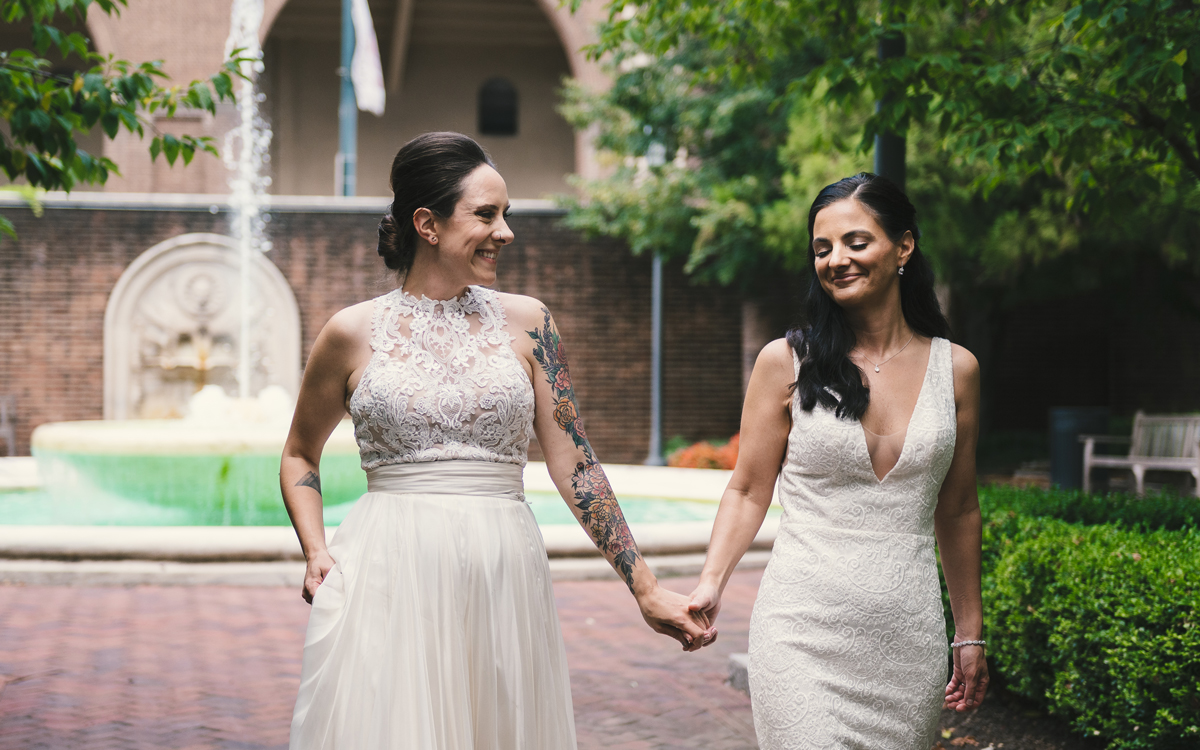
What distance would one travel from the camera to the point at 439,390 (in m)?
2.55

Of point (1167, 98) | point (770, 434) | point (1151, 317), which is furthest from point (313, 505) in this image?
point (1151, 317)

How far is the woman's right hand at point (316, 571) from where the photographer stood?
8.37 ft

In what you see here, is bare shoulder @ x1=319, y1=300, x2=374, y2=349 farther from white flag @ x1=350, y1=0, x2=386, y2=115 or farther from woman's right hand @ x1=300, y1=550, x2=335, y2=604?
white flag @ x1=350, y1=0, x2=386, y2=115

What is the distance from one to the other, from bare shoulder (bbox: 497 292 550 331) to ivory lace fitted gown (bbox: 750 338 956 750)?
69 centimetres

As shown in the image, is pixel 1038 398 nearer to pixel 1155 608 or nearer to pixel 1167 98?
pixel 1167 98

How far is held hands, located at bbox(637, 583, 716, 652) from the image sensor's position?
2729 millimetres

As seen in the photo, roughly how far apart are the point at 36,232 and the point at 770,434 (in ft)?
58.3

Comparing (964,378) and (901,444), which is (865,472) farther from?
(964,378)

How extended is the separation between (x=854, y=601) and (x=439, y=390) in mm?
1067

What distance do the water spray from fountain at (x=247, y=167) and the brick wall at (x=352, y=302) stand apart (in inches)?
14.5

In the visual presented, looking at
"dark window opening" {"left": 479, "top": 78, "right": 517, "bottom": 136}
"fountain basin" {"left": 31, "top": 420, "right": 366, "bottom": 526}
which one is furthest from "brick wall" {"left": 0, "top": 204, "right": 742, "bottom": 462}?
"dark window opening" {"left": 479, "top": 78, "right": 517, "bottom": 136}

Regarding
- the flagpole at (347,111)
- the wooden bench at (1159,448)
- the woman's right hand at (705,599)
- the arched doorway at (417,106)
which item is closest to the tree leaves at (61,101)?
the woman's right hand at (705,599)

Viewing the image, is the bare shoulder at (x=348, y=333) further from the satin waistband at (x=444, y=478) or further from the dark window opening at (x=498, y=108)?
the dark window opening at (x=498, y=108)

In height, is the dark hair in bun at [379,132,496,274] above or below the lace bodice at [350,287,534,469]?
above
